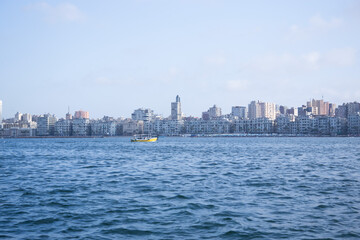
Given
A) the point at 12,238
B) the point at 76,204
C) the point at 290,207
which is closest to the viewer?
the point at 12,238

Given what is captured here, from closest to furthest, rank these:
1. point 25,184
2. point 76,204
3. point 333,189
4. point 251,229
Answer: point 251,229, point 76,204, point 333,189, point 25,184

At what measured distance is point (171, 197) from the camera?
17688mm

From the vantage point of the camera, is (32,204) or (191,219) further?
(32,204)

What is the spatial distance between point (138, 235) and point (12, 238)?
3761mm

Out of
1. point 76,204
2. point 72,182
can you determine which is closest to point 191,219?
point 76,204

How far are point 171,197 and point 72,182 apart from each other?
8675 mm

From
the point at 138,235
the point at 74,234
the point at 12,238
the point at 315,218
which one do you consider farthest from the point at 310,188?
the point at 12,238

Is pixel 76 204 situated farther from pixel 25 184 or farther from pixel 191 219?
pixel 25 184

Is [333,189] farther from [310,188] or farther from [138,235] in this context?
[138,235]

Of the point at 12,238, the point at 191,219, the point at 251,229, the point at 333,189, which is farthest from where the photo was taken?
the point at 333,189

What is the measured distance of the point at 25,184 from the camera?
23000mm

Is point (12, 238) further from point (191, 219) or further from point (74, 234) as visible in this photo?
point (191, 219)

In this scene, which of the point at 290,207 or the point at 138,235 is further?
the point at 290,207

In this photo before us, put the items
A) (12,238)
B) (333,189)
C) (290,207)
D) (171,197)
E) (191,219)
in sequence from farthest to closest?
1. (333,189)
2. (171,197)
3. (290,207)
4. (191,219)
5. (12,238)
